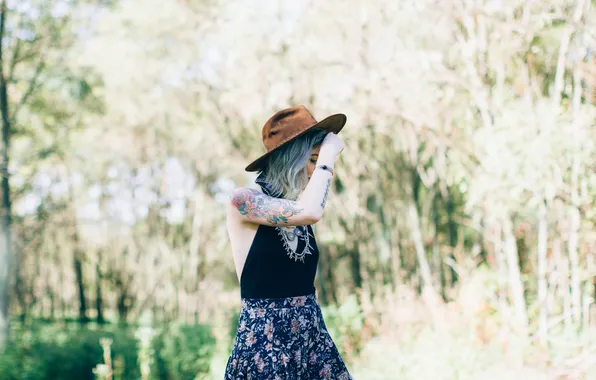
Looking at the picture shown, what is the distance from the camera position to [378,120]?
344 inches

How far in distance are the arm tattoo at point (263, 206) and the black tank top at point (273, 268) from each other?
0.30ft

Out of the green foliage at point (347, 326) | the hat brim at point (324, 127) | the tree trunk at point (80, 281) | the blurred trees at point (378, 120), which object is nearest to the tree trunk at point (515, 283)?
the blurred trees at point (378, 120)

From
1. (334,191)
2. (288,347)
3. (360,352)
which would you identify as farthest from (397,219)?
(288,347)

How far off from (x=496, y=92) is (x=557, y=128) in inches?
52.4

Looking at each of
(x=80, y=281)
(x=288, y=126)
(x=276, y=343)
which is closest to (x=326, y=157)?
(x=288, y=126)

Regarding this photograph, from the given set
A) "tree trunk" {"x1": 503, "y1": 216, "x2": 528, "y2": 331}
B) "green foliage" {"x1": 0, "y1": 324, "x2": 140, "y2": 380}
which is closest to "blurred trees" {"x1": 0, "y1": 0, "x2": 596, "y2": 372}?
"tree trunk" {"x1": 503, "y1": 216, "x2": 528, "y2": 331}

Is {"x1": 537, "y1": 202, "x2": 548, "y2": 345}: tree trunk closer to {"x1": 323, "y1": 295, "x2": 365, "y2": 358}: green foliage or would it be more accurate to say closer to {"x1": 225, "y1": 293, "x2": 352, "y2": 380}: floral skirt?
{"x1": 323, "y1": 295, "x2": 365, "y2": 358}: green foliage

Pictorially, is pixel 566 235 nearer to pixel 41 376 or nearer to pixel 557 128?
pixel 557 128

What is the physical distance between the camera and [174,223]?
21.0 meters

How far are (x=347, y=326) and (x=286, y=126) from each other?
6.73 m

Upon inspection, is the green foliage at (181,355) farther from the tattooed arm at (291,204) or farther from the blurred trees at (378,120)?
the tattooed arm at (291,204)

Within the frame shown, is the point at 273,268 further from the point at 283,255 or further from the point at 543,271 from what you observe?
the point at 543,271

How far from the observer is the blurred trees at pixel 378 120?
649 centimetres

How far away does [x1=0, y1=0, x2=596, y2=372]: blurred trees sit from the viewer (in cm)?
649
